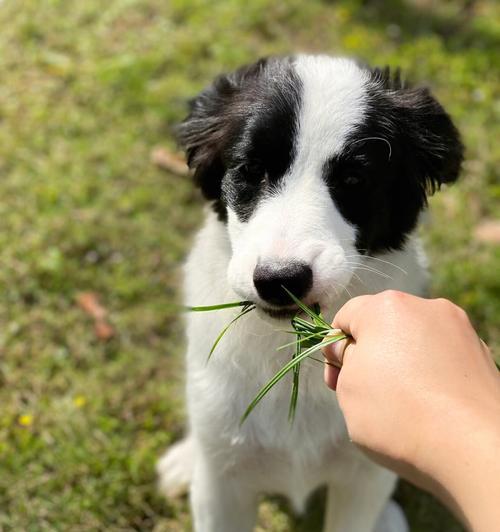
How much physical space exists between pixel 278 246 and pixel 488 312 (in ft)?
7.15

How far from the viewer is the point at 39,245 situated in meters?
4.07

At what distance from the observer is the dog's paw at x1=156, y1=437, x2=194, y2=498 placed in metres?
3.23

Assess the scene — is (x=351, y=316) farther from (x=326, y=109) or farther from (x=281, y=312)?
(x=326, y=109)

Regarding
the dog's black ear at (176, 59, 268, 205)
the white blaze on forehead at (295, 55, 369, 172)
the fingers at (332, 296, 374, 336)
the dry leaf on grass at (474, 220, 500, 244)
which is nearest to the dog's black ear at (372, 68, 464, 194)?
the white blaze on forehead at (295, 55, 369, 172)

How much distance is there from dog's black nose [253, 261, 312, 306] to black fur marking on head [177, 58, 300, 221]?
341 mm

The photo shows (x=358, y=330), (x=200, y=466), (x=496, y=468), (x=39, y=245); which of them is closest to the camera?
(x=496, y=468)

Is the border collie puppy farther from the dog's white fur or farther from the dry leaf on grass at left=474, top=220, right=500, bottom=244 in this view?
the dry leaf on grass at left=474, top=220, right=500, bottom=244

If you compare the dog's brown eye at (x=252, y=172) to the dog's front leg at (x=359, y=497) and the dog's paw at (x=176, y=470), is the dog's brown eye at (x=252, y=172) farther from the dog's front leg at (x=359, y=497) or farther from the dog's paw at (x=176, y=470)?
the dog's paw at (x=176, y=470)

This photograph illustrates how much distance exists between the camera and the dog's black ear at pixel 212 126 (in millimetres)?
2502

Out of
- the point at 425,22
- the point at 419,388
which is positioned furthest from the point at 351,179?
the point at 425,22

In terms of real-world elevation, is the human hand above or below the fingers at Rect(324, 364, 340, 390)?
above

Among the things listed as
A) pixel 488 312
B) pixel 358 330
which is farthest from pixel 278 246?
pixel 488 312

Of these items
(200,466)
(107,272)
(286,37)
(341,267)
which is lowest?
(107,272)

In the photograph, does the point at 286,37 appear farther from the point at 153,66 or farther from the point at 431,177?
the point at 431,177
